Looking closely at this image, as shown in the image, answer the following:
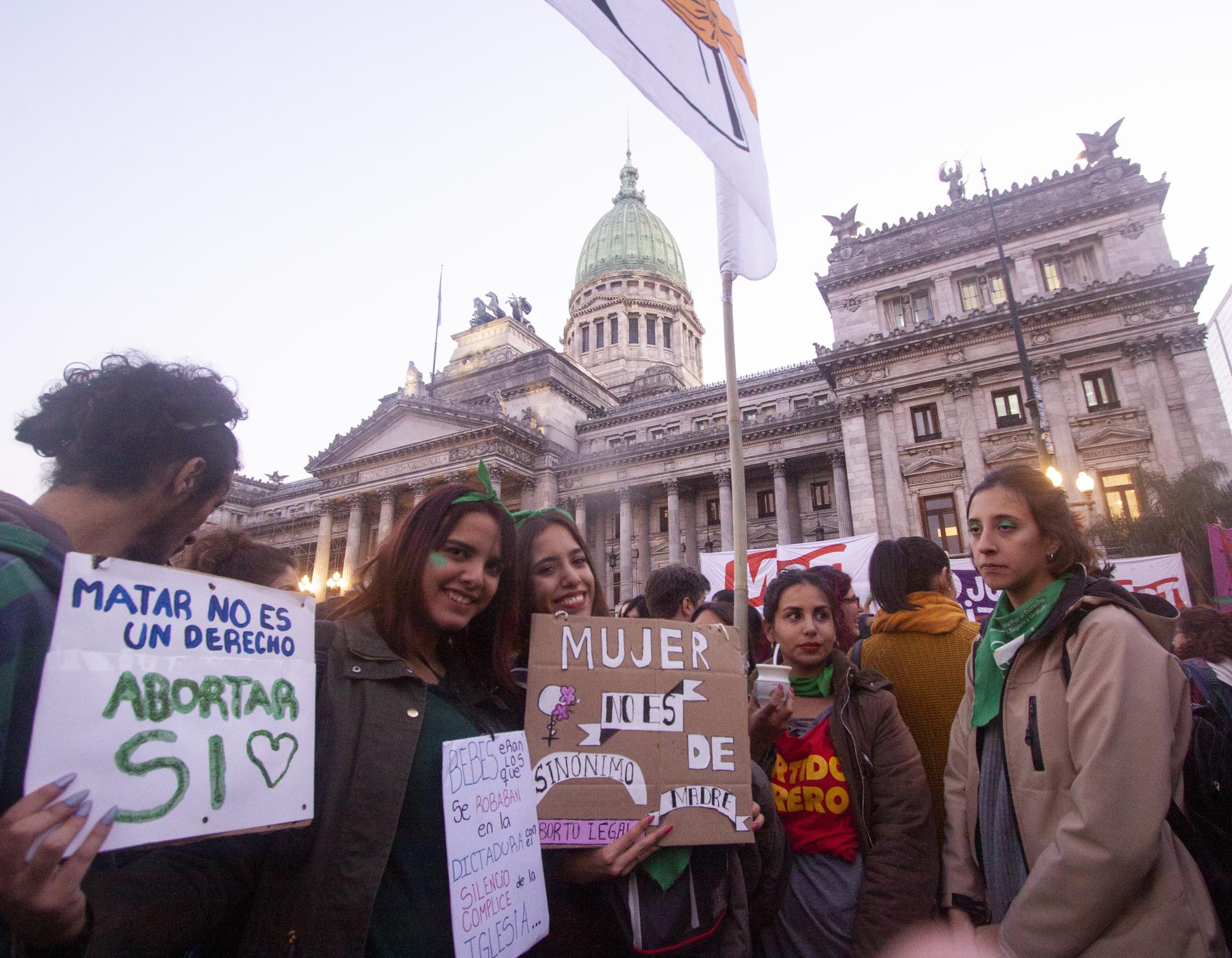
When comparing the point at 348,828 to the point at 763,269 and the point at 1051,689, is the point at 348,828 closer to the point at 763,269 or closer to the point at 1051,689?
the point at 1051,689

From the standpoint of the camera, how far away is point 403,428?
39594mm

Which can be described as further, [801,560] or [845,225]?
[845,225]

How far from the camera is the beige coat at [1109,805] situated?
2.18m

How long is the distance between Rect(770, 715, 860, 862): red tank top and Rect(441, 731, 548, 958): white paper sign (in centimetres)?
152

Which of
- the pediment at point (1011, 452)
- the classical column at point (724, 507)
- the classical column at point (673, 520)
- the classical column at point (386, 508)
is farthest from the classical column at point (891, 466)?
the classical column at point (386, 508)

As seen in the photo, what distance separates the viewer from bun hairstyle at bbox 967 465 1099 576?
3035 mm

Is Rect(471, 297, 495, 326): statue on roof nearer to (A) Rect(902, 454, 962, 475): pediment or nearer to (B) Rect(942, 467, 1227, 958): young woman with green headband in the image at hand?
(A) Rect(902, 454, 962, 475): pediment

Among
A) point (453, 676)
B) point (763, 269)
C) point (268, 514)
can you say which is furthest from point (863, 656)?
point (268, 514)

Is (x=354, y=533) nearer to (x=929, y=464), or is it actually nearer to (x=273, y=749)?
(x=929, y=464)

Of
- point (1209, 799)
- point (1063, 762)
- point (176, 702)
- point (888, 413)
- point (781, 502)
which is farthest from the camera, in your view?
point (781, 502)

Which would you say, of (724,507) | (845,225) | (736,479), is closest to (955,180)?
(845,225)

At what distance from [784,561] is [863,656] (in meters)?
13.0

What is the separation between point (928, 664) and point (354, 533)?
3952 centimetres

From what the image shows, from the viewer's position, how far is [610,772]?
2547mm
